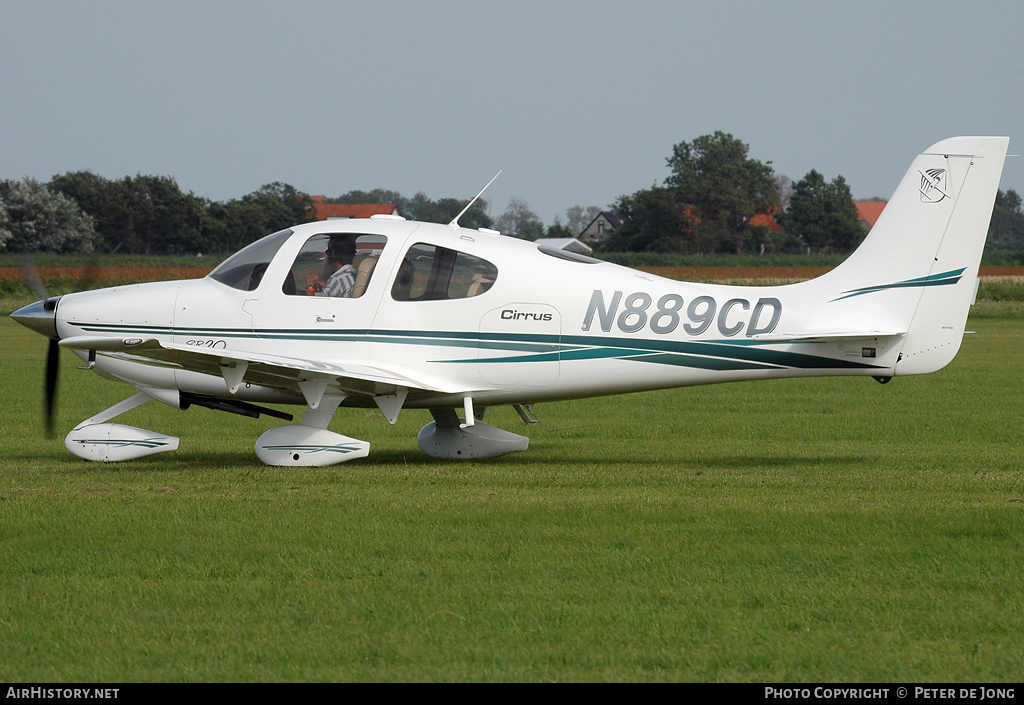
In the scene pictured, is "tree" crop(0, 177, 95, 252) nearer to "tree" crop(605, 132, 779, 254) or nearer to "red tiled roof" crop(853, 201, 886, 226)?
"tree" crop(605, 132, 779, 254)

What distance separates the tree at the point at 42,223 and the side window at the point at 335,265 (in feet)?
233

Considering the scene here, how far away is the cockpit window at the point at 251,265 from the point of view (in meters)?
11.1

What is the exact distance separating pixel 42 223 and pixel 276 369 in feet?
241

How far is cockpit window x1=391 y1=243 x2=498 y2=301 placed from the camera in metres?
10.9

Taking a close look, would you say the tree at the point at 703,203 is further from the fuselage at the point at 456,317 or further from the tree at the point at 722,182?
the fuselage at the point at 456,317

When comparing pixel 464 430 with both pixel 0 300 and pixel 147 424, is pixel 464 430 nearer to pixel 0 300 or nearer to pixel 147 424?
pixel 147 424

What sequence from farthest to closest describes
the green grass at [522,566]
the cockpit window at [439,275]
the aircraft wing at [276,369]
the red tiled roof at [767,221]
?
the red tiled roof at [767,221] < the cockpit window at [439,275] < the aircraft wing at [276,369] < the green grass at [522,566]

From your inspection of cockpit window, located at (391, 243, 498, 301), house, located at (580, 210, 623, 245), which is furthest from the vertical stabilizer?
house, located at (580, 210, 623, 245)

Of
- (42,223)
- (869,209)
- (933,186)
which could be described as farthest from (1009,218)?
(933,186)

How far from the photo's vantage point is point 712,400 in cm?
1836

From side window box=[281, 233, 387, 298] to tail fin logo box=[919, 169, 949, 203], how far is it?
495 cm

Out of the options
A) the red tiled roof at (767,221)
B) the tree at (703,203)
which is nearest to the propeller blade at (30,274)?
the tree at (703,203)

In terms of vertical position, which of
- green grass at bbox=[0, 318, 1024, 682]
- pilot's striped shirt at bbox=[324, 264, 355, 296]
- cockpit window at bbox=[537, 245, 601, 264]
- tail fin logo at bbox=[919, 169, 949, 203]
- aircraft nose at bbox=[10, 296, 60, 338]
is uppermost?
tail fin logo at bbox=[919, 169, 949, 203]

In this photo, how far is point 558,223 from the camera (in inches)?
4695
